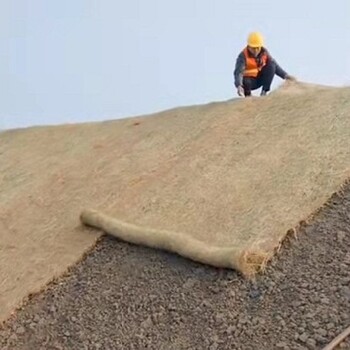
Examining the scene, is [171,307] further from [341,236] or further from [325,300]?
[341,236]

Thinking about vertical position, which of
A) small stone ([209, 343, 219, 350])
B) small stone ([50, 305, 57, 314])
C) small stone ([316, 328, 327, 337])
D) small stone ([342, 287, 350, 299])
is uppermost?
small stone ([342, 287, 350, 299])

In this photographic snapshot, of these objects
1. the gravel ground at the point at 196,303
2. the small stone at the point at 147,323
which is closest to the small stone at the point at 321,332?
the gravel ground at the point at 196,303

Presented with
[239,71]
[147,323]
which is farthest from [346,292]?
[239,71]

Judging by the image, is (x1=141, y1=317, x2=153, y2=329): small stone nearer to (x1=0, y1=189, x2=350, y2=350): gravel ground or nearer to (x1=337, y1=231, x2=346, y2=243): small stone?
(x1=0, y1=189, x2=350, y2=350): gravel ground

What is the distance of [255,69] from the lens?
8.63m

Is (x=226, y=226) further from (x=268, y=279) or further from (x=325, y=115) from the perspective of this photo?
(x=325, y=115)

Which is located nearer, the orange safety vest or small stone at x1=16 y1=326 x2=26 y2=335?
small stone at x1=16 y1=326 x2=26 y2=335

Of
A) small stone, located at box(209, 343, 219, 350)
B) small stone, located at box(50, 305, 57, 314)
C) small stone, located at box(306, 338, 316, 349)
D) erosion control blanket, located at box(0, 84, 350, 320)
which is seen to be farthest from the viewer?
erosion control blanket, located at box(0, 84, 350, 320)

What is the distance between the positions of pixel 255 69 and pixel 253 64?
0.19 ft

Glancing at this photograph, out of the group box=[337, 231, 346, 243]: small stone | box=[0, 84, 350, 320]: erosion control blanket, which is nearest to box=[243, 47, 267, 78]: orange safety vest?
box=[0, 84, 350, 320]: erosion control blanket

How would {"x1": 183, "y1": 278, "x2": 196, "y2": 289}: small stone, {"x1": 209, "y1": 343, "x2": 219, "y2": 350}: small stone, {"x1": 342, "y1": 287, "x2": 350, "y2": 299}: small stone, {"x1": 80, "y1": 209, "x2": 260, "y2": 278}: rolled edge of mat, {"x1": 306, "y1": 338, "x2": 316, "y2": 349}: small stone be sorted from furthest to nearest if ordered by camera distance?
{"x1": 183, "y1": 278, "x2": 196, "y2": 289}: small stone, {"x1": 80, "y1": 209, "x2": 260, "y2": 278}: rolled edge of mat, {"x1": 342, "y1": 287, "x2": 350, "y2": 299}: small stone, {"x1": 209, "y1": 343, "x2": 219, "y2": 350}: small stone, {"x1": 306, "y1": 338, "x2": 316, "y2": 349}: small stone

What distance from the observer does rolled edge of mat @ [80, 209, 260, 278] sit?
5148 mm

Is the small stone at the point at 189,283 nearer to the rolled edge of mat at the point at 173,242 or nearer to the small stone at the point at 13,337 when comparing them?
the rolled edge of mat at the point at 173,242

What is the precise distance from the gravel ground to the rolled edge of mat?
0.07 meters
